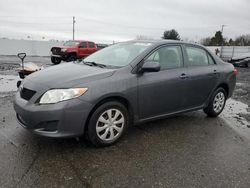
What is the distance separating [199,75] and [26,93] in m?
3.13

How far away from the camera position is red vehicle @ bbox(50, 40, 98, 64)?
17078 mm

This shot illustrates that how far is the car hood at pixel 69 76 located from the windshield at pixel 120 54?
39 centimetres

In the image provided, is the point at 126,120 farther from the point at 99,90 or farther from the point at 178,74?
the point at 178,74

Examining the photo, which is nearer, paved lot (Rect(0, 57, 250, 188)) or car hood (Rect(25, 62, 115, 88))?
paved lot (Rect(0, 57, 250, 188))

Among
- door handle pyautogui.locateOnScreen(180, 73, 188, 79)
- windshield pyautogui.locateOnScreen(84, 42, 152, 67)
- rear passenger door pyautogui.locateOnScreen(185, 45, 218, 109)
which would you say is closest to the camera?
windshield pyautogui.locateOnScreen(84, 42, 152, 67)

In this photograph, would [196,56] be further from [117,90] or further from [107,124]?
[107,124]

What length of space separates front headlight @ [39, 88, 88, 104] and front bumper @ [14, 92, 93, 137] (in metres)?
0.06

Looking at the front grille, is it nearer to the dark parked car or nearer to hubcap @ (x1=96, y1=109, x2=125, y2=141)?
the dark parked car

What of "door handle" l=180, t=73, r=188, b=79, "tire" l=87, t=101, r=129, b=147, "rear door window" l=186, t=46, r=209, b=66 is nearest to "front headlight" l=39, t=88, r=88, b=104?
"tire" l=87, t=101, r=129, b=147

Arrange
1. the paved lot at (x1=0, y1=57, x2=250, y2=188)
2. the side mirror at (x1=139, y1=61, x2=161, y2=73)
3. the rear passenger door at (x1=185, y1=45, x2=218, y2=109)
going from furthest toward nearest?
the rear passenger door at (x1=185, y1=45, x2=218, y2=109)
the side mirror at (x1=139, y1=61, x2=161, y2=73)
the paved lot at (x1=0, y1=57, x2=250, y2=188)

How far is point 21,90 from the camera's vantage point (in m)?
3.51

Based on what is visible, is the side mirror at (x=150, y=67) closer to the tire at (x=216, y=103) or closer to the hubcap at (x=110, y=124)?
the hubcap at (x=110, y=124)

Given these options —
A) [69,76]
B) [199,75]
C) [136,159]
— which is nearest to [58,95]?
[69,76]

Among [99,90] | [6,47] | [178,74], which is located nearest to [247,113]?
[178,74]
